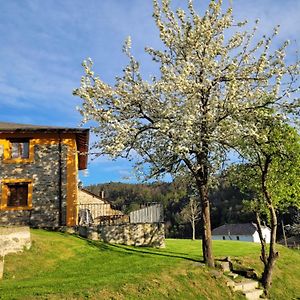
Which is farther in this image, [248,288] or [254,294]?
[248,288]

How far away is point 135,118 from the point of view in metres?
21.1

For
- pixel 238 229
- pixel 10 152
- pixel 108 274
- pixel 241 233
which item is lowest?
pixel 241 233

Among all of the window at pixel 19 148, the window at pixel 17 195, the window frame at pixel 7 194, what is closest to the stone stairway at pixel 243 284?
the window frame at pixel 7 194

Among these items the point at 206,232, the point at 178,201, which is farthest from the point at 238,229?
the point at 206,232

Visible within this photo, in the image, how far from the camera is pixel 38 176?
2783cm

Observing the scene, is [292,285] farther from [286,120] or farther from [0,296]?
[0,296]

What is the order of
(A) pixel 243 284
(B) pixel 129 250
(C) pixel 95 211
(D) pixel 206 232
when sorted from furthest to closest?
1. (C) pixel 95 211
2. (B) pixel 129 250
3. (D) pixel 206 232
4. (A) pixel 243 284

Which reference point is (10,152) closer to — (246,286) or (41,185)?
(41,185)

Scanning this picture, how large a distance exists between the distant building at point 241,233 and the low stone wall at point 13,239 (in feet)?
317

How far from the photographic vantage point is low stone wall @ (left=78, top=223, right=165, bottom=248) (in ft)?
82.6

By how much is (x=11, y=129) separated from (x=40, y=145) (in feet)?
8.26

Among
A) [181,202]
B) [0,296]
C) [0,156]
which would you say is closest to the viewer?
[0,296]

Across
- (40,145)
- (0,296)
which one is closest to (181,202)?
(40,145)

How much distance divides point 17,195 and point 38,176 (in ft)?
7.04
